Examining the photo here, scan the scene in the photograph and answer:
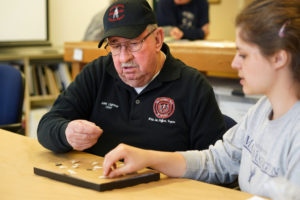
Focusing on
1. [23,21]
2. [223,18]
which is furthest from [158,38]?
[223,18]

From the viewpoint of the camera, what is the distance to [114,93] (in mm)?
1834

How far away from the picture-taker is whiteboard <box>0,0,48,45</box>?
166 inches

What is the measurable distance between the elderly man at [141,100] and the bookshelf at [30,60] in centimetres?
257

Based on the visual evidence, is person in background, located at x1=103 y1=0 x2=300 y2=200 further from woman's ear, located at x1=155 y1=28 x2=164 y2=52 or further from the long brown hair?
woman's ear, located at x1=155 y1=28 x2=164 y2=52

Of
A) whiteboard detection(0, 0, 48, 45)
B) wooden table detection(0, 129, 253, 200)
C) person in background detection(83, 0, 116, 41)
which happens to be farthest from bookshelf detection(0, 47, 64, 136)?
wooden table detection(0, 129, 253, 200)

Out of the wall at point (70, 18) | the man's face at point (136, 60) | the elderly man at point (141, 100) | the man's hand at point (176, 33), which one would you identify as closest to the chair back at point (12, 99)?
the elderly man at point (141, 100)

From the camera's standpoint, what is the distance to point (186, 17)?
3.95 m

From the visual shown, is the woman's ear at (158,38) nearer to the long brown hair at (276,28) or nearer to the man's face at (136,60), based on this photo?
the man's face at (136,60)

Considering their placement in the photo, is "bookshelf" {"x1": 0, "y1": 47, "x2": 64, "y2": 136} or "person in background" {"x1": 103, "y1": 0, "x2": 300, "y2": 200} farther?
"bookshelf" {"x1": 0, "y1": 47, "x2": 64, "y2": 136}

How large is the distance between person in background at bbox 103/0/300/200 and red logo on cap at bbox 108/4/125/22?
58 cm

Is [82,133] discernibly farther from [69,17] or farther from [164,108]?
[69,17]

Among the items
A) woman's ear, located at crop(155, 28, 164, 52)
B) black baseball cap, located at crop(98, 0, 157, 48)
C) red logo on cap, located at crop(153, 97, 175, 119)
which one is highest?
black baseball cap, located at crop(98, 0, 157, 48)

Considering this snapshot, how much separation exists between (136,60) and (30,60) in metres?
3.09

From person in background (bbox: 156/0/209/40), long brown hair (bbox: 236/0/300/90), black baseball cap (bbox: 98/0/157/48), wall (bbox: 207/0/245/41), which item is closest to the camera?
long brown hair (bbox: 236/0/300/90)
